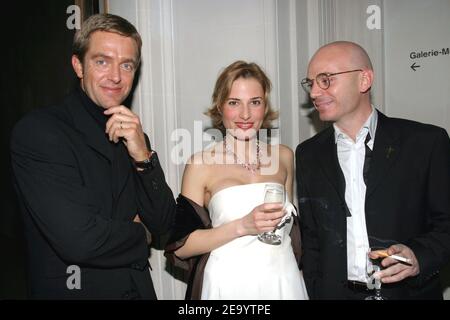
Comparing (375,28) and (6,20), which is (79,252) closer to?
(6,20)

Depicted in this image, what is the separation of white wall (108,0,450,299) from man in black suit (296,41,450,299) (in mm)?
774

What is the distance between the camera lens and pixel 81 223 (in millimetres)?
1645

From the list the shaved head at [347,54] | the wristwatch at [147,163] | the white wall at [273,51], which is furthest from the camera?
the white wall at [273,51]

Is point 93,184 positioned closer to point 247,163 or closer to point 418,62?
point 247,163

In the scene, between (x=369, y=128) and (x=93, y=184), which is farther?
(x=369, y=128)

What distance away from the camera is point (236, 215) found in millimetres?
2193

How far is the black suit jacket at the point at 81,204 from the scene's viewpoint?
1637mm

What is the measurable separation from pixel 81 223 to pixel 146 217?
1.29 feet

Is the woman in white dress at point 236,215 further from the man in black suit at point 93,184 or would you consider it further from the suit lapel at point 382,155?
the suit lapel at point 382,155

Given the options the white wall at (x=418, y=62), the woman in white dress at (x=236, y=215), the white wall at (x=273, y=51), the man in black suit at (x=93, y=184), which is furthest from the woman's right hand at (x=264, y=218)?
the white wall at (x=418, y=62)

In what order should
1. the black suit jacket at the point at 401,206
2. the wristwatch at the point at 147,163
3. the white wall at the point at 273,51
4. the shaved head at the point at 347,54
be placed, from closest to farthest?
the wristwatch at the point at 147,163 < the black suit jacket at the point at 401,206 < the shaved head at the point at 347,54 < the white wall at the point at 273,51

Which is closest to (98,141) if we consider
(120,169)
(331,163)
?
(120,169)

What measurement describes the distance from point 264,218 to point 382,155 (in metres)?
0.79

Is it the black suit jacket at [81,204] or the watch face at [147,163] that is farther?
the watch face at [147,163]
